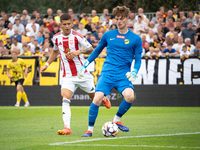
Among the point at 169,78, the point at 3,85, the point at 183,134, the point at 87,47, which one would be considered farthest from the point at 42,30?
the point at 183,134

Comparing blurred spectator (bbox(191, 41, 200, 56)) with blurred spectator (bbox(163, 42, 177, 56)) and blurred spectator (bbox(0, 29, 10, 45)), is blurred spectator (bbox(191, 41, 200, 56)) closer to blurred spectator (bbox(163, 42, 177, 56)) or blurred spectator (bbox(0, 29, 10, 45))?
blurred spectator (bbox(163, 42, 177, 56))

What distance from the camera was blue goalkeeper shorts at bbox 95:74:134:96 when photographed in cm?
718

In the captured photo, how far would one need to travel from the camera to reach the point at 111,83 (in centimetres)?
Result: 724

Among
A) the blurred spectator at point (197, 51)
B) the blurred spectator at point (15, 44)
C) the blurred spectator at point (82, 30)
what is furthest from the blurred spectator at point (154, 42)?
the blurred spectator at point (15, 44)

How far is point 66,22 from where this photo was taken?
784 centimetres

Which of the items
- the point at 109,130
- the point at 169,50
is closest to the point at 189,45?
the point at 169,50

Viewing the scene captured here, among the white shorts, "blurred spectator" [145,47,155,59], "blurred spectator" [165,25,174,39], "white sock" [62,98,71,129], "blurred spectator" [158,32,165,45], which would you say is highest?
"blurred spectator" [165,25,174,39]

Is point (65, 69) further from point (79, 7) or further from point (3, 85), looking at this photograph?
point (79, 7)

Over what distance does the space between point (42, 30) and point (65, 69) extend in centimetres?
1296

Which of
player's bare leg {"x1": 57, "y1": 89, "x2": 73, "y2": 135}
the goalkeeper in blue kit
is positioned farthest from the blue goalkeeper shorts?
player's bare leg {"x1": 57, "y1": 89, "x2": 73, "y2": 135}

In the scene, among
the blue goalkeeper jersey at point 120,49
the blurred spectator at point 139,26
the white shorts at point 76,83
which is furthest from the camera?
the blurred spectator at point 139,26

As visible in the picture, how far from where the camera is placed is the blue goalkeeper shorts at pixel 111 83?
718cm

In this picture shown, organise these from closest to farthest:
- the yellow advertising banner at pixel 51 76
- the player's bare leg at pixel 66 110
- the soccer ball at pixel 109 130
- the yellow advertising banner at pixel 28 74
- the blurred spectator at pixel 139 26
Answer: the soccer ball at pixel 109 130, the player's bare leg at pixel 66 110, the yellow advertising banner at pixel 51 76, the yellow advertising banner at pixel 28 74, the blurred spectator at pixel 139 26

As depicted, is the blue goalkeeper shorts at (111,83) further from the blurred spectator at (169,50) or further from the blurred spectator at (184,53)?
the blurred spectator at (169,50)
